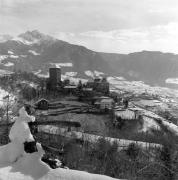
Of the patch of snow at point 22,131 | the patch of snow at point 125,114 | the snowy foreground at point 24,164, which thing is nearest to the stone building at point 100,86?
the patch of snow at point 125,114

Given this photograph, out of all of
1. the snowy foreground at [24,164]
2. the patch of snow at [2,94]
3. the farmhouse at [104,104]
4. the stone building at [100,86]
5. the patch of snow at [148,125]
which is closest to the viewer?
the snowy foreground at [24,164]

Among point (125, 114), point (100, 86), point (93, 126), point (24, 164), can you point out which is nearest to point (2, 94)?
point (100, 86)

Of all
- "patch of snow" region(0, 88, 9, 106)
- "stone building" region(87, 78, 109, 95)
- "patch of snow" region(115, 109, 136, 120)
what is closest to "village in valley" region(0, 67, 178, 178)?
"patch of snow" region(115, 109, 136, 120)

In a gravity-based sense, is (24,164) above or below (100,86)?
above

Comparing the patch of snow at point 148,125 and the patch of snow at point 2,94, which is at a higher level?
the patch of snow at point 148,125

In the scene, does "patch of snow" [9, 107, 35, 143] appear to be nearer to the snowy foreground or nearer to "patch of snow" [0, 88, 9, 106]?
the snowy foreground

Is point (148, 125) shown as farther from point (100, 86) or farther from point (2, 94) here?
point (2, 94)

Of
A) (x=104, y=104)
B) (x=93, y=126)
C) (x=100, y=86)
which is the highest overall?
(x=100, y=86)

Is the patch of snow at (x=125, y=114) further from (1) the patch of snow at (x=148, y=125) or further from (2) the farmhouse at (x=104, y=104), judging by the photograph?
(2) the farmhouse at (x=104, y=104)

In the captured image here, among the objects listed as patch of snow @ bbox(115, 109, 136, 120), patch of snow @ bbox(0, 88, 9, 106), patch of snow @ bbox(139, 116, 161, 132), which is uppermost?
patch of snow @ bbox(115, 109, 136, 120)
